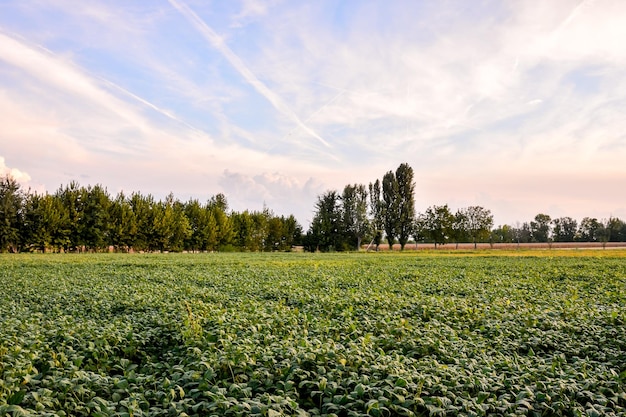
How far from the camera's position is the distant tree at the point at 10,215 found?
51.3 metres

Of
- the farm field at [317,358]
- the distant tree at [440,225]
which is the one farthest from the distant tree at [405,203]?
the farm field at [317,358]

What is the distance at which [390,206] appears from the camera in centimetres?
6931

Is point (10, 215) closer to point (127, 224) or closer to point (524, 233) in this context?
point (127, 224)

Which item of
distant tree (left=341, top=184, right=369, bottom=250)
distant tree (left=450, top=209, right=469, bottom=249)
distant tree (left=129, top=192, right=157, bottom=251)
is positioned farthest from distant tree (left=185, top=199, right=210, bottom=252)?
distant tree (left=450, top=209, right=469, bottom=249)

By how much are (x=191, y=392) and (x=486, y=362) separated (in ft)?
12.1

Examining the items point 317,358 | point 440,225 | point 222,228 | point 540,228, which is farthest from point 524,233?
point 317,358

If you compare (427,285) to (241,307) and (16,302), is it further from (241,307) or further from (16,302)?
(16,302)

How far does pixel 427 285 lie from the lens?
50.1 feet

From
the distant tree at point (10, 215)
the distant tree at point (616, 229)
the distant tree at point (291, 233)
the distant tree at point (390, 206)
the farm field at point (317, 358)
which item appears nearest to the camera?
the farm field at point (317, 358)

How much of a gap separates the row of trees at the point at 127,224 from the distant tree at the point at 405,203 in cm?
2034

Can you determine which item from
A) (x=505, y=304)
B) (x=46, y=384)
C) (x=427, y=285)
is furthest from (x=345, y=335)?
(x=427, y=285)

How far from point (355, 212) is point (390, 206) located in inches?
286

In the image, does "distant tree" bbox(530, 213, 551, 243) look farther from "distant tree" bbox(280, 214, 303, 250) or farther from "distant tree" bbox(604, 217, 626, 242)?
"distant tree" bbox(280, 214, 303, 250)

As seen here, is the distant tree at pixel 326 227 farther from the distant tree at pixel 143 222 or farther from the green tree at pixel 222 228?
the distant tree at pixel 143 222
